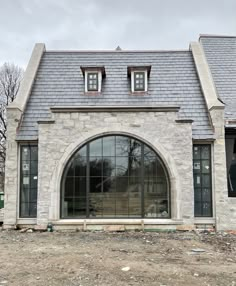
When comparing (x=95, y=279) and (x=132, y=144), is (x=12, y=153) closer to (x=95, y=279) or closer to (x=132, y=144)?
(x=132, y=144)

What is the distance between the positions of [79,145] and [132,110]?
243cm

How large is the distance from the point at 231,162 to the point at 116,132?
16.3 feet

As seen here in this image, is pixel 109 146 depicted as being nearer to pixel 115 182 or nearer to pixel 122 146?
pixel 122 146

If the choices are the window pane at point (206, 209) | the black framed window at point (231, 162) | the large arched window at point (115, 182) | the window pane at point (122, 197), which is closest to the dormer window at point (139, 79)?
the large arched window at point (115, 182)

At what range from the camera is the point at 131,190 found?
40.5ft

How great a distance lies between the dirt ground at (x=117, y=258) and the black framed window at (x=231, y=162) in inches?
107

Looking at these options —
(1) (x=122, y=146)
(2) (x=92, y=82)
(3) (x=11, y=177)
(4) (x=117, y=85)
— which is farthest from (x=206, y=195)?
(3) (x=11, y=177)

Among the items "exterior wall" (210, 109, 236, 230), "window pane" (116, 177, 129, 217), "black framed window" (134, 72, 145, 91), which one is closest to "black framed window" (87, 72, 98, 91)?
"black framed window" (134, 72, 145, 91)

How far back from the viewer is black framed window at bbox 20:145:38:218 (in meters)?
12.6


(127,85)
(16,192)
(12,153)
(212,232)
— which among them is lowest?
(212,232)

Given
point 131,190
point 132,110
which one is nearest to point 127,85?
point 132,110

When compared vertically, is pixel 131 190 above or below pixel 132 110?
below

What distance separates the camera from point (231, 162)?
13.3 meters

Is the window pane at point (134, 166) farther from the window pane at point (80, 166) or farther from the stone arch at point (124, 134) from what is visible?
the window pane at point (80, 166)
